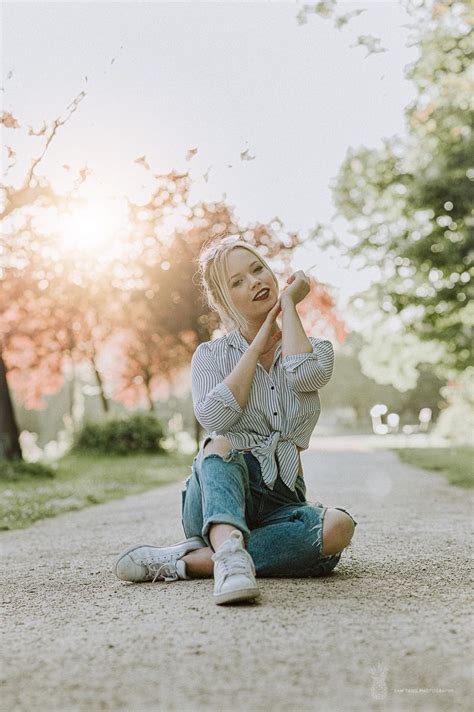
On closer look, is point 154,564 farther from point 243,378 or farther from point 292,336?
point 292,336

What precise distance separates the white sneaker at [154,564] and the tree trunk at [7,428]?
404 inches

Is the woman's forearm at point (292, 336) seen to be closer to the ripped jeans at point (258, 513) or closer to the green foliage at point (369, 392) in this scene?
the ripped jeans at point (258, 513)

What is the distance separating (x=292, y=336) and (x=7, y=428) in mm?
10997

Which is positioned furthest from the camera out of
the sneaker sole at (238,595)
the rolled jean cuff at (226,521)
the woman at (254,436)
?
the woman at (254,436)

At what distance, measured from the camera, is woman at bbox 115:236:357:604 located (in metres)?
3.27

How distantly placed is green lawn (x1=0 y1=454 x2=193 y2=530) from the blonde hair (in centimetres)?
384

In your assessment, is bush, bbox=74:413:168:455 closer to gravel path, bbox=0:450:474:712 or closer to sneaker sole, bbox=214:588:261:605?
gravel path, bbox=0:450:474:712

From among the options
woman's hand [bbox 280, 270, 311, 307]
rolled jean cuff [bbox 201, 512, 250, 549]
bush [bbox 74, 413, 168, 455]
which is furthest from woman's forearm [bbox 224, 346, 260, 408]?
bush [bbox 74, 413, 168, 455]

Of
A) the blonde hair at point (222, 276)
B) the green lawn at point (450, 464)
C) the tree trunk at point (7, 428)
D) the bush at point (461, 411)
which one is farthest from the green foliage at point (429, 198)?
the blonde hair at point (222, 276)

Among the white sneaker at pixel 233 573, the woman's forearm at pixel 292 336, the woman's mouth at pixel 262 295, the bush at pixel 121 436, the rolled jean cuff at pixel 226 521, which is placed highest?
the woman's mouth at pixel 262 295

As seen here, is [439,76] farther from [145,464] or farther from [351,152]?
[145,464]

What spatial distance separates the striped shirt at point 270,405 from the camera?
3.33m

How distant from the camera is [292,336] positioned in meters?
3.45

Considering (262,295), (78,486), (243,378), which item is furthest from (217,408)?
(78,486)
